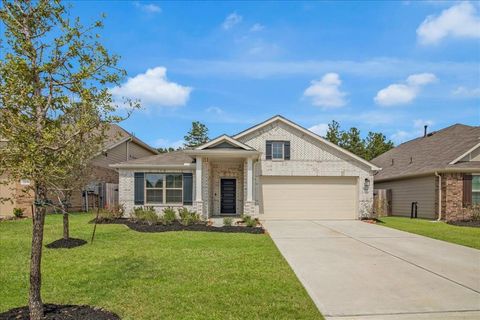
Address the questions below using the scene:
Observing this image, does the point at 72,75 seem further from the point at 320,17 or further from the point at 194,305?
the point at 320,17

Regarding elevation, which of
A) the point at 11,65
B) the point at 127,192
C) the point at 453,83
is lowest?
the point at 127,192

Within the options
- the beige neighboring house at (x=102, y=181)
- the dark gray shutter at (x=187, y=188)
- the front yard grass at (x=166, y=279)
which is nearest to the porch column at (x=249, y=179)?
the dark gray shutter at (x=187, y=188)

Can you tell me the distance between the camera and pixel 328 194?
60.1 feet

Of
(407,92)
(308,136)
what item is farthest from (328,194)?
(407,92)

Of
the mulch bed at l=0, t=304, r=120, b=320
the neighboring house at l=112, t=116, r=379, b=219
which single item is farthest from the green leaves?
the mulch bed at l=0, t=304, r=120, b=320

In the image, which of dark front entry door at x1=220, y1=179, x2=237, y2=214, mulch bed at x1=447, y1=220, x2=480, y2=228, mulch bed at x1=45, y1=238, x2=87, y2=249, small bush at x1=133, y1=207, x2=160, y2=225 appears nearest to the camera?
mulch bed at x1=45, y1=238, x2=87, y2=249

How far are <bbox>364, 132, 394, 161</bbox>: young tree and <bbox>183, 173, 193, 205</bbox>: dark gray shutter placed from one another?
89.3 ft

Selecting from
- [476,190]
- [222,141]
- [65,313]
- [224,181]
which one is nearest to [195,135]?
[224,181]

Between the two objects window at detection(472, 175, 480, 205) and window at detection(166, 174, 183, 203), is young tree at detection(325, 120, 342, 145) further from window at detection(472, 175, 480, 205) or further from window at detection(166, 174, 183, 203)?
window at detection(166, 174, 183, 203)

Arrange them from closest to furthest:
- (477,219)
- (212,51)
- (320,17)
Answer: (320,17) < (212,51) < (477,219)

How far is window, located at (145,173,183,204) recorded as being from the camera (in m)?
17.8

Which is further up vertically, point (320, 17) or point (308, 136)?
point (320, 17)

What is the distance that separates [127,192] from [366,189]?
39.3 ft

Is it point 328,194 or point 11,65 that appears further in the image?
point 328,194
